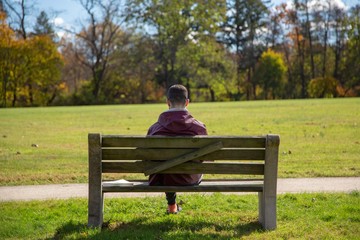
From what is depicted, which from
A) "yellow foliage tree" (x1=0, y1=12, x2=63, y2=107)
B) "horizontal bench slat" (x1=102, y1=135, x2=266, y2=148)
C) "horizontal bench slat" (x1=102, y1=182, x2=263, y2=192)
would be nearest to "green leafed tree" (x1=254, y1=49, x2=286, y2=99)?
"yellow foliage tree" (x1=0, y1=12, x2=63, y2=107)

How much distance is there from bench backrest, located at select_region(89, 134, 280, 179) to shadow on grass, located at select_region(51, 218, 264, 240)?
631mm

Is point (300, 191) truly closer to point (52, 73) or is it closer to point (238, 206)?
point (238, 206)

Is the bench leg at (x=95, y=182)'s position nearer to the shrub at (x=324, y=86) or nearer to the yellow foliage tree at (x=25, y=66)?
the yellow foliage tree at (x=25, y=66)

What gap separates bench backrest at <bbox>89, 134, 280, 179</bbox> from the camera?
5.09 m

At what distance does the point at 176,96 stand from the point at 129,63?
5598cm

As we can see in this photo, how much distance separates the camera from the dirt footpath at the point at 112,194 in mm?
7195

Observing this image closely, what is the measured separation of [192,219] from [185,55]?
5642 centimetres

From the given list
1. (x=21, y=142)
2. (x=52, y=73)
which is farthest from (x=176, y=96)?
(x=52, y=73)

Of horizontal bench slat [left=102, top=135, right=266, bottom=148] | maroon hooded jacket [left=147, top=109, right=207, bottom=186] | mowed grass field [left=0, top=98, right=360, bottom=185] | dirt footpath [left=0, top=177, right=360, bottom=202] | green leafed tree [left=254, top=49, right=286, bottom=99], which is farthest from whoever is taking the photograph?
green leafed tree [left=254, top=49, right=286, bottom=99]

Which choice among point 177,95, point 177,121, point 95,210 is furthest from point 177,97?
point 95,210

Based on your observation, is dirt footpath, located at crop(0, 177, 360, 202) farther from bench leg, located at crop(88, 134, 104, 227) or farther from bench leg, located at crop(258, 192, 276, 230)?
bench leg, located at crop(258, 192, 276, 230)

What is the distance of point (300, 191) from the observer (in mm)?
7340

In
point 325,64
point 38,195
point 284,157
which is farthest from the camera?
point 325,64

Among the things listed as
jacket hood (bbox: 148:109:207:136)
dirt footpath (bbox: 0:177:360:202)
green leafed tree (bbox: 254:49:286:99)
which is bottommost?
dirt footpath (bbox: 0:177:360:202)
